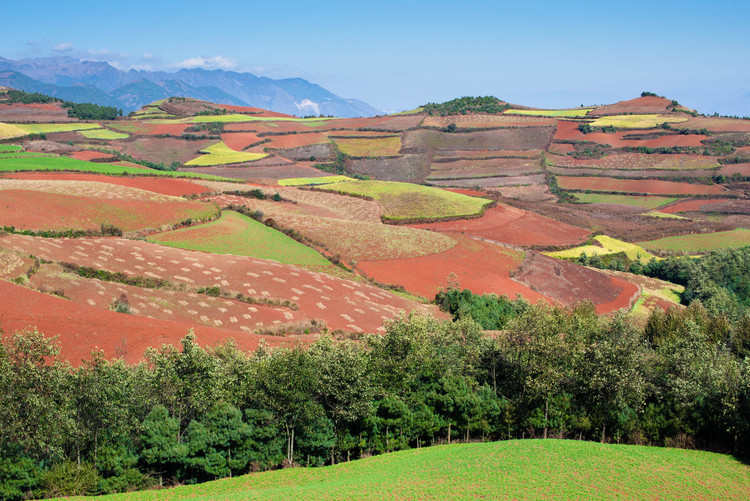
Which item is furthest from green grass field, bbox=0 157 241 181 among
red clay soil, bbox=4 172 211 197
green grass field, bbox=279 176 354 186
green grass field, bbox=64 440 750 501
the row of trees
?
green grass field, bbox=64 440 750 501

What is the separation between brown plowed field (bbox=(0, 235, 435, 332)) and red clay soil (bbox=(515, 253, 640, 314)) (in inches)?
1013

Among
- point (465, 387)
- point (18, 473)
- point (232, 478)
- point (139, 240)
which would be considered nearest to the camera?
point (18, 473)

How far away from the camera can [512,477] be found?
3541cm

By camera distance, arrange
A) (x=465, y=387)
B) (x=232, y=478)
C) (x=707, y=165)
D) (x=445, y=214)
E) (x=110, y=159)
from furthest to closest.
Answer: (x=707, y=165) < (x=110, y=159) < (x=445, y=214) < (x=465, y=387) < (x=232, y=478)

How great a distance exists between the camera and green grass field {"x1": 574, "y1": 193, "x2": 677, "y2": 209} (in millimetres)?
168625

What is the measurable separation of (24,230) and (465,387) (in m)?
59.1

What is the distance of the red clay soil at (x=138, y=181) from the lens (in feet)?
371

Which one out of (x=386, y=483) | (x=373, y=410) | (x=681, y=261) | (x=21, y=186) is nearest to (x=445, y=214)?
(x=681, y=261)

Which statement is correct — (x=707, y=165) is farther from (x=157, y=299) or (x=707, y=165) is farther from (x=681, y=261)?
(x=157, y=299)

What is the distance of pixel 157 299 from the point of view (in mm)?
60250

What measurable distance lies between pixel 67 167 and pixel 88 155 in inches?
1032

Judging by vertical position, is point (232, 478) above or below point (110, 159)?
below

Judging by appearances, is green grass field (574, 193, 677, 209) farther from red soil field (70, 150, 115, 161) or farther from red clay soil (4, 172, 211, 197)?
red soil field (70, 150, 115, 161)

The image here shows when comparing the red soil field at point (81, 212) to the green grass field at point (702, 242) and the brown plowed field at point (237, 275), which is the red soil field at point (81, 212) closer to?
the brown plowed field at point (237, 275)
